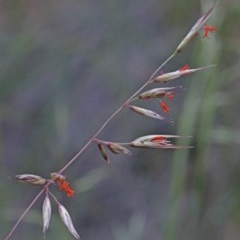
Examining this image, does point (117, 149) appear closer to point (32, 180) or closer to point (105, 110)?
point (32, 180)

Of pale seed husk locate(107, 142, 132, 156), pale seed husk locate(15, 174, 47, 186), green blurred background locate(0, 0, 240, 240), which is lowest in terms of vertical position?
green blurred background locate(0, 0, 240, 240)

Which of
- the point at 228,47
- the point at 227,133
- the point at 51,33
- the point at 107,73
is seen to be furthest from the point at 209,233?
the point at 51,33

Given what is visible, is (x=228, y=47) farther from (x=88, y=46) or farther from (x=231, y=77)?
(x=88, y=46)

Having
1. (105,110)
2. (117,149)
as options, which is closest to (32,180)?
(117,149)

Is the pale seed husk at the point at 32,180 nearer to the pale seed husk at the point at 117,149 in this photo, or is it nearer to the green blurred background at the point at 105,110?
the pale seed husk at the point at 117,149

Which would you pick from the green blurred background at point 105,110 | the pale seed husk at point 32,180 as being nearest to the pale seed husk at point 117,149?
the pale seed husk at point 32,180

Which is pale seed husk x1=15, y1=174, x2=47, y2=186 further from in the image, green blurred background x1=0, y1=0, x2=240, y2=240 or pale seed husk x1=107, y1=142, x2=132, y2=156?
green blurred background x1=0, y1=0, x2=240, y2=240

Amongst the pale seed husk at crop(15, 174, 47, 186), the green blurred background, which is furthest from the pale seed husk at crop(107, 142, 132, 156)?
the green blurred background

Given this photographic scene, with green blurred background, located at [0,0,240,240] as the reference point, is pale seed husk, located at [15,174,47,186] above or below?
above
